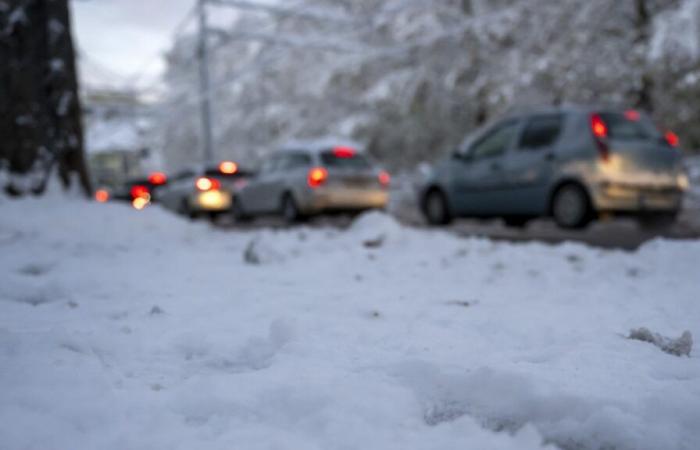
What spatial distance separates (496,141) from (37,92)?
625cm

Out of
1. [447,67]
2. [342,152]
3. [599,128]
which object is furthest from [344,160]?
[447,67]

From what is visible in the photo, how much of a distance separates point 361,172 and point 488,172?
3.03 metres

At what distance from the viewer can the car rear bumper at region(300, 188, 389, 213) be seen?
1093 centimetres

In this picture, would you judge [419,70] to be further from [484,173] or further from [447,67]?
[484,173]

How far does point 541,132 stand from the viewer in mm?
8289

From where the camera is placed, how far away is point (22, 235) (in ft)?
18.5

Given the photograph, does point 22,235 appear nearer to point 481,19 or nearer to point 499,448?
point 499,448

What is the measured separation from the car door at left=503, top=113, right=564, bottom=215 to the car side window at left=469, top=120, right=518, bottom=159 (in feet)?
0.73

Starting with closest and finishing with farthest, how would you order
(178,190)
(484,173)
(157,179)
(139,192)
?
(484,173) < (178,190) < (139,192) < (157,179)

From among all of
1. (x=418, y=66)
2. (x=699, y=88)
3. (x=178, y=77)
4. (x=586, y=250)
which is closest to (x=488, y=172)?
(x=586, y=250)

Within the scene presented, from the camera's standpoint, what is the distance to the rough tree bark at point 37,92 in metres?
6.82

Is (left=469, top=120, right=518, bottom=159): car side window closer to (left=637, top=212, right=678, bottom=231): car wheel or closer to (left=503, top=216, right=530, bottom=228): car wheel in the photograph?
(left=503, top=216, right=530, bottom=228): car wheel

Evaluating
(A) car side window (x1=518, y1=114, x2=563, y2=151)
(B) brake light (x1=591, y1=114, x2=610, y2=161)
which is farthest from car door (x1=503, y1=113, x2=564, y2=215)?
(B) brake light (x1=591, y1=114, x2=610, y2=161)

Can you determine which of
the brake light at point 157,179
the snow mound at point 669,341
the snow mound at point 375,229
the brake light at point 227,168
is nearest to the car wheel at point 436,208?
the snow mound at point 375,229
